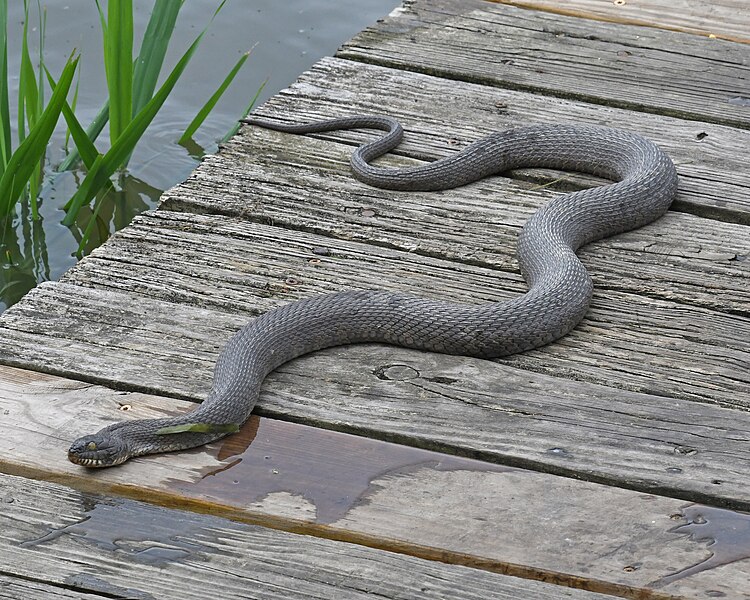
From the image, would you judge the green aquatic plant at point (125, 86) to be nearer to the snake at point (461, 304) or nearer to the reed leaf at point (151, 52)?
the reed leaf at point (151, 52)

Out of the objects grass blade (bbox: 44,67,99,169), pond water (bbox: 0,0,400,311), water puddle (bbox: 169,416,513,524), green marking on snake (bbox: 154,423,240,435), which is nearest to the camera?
water puddle (bbox: 169,416,513,524)

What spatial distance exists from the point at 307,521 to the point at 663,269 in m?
1.59

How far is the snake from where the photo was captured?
259 cm

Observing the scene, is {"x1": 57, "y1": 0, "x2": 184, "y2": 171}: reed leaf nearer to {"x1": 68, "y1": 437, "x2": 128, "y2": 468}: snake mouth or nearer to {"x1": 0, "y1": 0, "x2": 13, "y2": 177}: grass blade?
{"x1": 0, "y1": 0, "x2": 13, "y2": 177}: grass blade

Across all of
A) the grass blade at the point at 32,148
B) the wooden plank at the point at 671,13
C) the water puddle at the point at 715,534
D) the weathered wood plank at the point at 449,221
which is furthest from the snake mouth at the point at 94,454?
the wooden plank at the point at 671,13

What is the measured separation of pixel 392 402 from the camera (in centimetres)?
273

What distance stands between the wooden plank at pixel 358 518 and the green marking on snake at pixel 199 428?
0.12 feet

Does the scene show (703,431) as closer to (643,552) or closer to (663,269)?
(643,552)

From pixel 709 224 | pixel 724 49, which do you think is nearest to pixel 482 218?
pixel 709 224

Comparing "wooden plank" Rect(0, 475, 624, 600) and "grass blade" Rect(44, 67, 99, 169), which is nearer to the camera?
"wooden plank" Rect(0, 475, 624, 600)

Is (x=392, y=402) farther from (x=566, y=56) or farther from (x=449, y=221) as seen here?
(x=566, y=56)

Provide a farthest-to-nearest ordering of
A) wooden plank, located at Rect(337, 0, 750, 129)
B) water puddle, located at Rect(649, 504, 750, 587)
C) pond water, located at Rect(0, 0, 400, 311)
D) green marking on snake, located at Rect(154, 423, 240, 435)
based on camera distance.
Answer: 1. pond water, located at Rect(0, 0, 400, 311)
2. wooden plank, located at Rect(337, 0, 750, 129)
3. green marking on snake, located at Rect(154, 423, 240, 435)
4. water puddle, located at Rect(649, 504, 750, 587)

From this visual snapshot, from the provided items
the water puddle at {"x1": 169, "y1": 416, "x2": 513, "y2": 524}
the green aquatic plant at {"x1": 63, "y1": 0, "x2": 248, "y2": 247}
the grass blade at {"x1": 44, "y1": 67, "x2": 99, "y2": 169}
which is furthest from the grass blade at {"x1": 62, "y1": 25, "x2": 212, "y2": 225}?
the water puddle at {"x1": 169, "y1": 416, "x2": 513, "y2": 524}

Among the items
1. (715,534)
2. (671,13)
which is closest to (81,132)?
(671,13)
